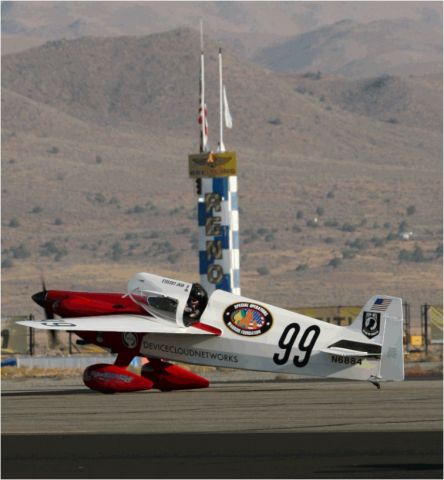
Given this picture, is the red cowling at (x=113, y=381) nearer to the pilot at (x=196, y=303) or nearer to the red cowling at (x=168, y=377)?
the red cowling at (x=168, y=377)

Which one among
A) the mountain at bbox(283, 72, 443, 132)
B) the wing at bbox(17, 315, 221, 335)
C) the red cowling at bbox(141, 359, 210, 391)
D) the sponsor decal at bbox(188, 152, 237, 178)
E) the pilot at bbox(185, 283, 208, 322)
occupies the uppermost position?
the mountain at bbox(283, 72, 443, 132)

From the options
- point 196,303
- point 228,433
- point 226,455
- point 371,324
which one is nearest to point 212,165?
point 196,303

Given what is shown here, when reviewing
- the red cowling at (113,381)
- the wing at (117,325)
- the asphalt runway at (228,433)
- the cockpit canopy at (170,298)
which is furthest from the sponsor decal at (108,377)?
the cockpit canopy at (170,298)

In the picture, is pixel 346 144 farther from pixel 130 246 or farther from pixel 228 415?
pixel 228 415

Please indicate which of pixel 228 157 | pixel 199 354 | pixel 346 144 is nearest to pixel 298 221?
pixel 346 144

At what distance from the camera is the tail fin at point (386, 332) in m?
26.3

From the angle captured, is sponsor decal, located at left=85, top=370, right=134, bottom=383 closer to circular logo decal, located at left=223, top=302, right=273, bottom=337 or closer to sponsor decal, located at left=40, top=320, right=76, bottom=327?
sponsor decal, located at left=40, top=320, right=76, bottom=327

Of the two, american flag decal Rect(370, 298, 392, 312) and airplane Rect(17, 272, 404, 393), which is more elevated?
american flag decal Rect(370, 298, 392, 312)

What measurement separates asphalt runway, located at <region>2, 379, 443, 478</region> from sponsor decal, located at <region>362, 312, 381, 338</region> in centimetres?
113

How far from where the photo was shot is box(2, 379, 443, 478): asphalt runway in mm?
16766

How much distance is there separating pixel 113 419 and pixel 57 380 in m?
13.1

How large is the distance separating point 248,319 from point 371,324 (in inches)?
91.6

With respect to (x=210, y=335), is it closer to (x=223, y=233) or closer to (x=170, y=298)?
(x=170, y=298)

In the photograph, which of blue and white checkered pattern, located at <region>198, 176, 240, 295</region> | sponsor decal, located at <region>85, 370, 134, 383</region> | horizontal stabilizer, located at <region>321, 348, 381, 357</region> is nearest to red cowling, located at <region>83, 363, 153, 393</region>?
sponsor decal, located at <region>85, 370, 134, 383</region>
